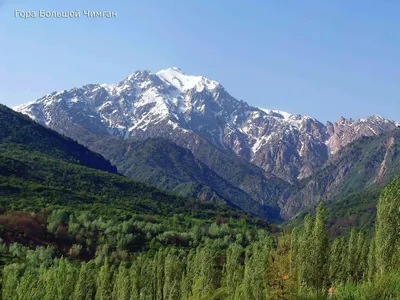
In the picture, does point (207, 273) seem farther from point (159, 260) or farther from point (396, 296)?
point (396, 296)

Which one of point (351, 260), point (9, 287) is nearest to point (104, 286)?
point (9, 287)

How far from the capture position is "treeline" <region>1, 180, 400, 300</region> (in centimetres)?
7269

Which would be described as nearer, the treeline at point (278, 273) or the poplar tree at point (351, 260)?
the treeline at point (278, 273)

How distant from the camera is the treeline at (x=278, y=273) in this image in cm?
7269

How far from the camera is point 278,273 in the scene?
76.6 metres

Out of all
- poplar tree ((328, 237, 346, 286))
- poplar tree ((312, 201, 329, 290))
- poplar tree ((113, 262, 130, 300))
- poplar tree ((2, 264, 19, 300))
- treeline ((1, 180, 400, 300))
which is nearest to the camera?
treeline ((1, 180, 400, 300))

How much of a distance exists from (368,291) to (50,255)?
113 metres

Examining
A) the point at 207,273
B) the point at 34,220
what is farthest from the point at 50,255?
the point at 207,273

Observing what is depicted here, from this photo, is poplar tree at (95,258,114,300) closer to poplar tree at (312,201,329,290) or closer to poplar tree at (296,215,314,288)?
poplar tree at (296,215,314,288)

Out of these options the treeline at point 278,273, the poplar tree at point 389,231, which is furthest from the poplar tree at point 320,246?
the poplar tree at point 389,231

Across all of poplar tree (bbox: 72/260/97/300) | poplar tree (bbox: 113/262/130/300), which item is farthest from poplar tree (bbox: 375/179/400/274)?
poplar tree (bbox: 72/260/97/300)

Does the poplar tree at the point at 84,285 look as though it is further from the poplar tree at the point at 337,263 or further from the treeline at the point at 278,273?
the poplar tree at the point at 337,263

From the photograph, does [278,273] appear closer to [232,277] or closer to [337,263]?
[337,263]

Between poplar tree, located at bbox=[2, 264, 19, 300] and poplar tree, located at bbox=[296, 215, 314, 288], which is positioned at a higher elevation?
poplar tree, located at bbox=[296, 215, 314, 288]
